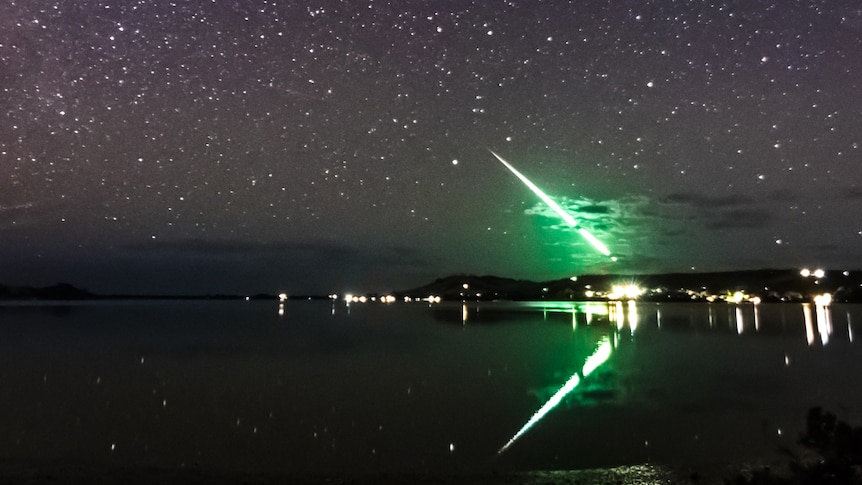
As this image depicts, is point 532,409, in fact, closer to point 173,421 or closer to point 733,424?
point 733,424

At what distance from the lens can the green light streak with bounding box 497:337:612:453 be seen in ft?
46.1

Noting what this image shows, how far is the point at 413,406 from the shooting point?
688 inches

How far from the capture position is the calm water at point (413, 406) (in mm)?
12148

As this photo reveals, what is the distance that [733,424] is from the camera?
14703mm

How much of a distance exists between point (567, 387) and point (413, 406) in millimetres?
5101

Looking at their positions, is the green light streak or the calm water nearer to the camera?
the calm water

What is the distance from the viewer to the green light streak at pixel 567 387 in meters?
14.1

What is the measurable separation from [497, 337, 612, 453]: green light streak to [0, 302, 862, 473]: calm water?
0.11 metres

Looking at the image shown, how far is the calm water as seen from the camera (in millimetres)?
12148

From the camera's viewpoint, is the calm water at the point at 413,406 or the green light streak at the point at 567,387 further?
the green light streak at the point at 567,387

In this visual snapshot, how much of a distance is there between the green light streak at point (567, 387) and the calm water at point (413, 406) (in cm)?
11

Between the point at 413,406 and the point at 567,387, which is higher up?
the point at 567,387

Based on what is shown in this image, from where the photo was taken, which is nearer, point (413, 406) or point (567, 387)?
point (413, 406)

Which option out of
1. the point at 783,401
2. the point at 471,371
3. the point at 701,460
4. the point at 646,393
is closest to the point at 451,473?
the point at 701,460
